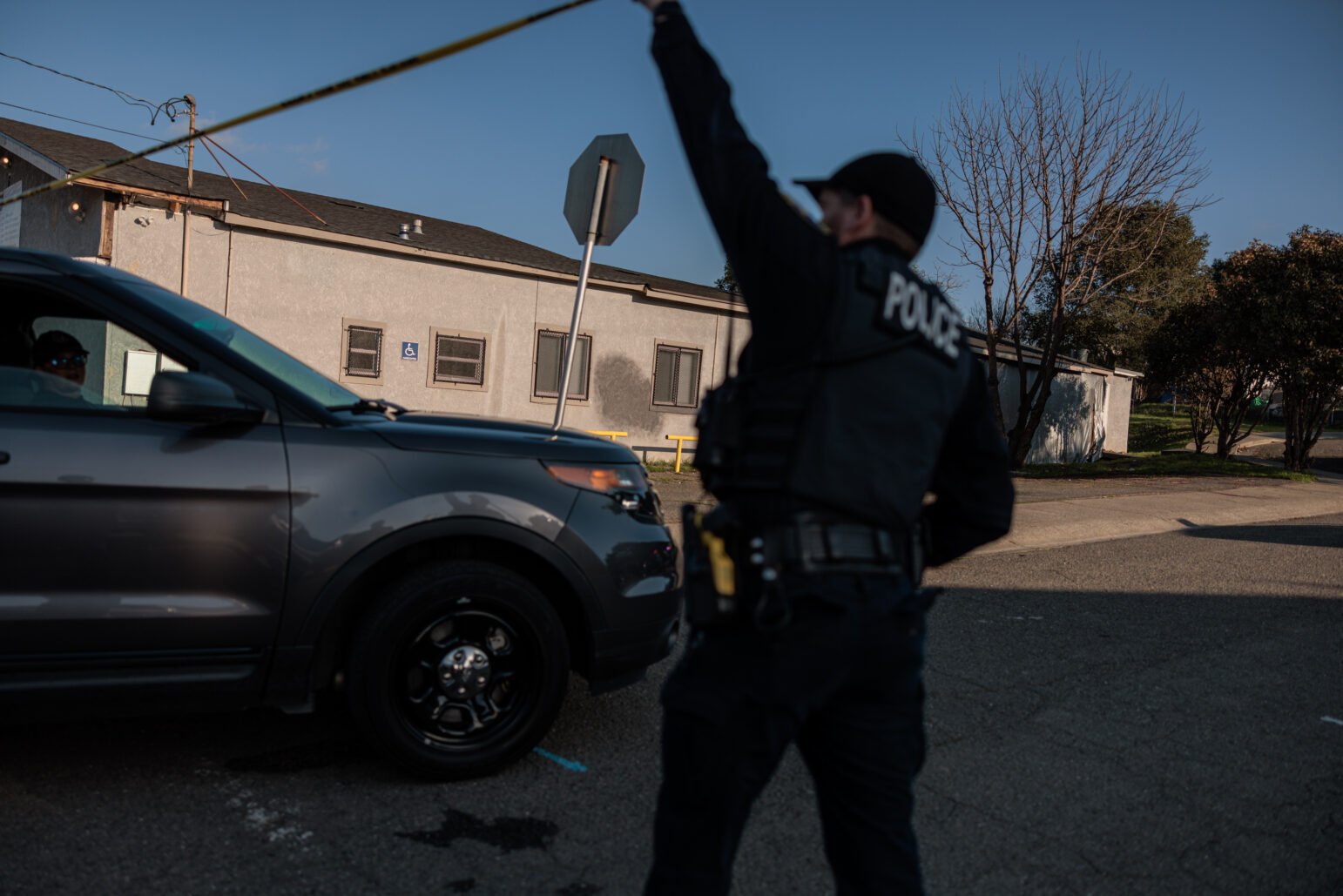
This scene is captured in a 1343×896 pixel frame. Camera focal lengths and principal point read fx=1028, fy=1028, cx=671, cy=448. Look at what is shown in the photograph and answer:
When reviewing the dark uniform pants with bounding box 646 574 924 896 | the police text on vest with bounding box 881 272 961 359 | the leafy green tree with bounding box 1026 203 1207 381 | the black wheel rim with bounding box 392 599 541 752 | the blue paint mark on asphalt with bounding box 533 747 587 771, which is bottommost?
the blue paint mark on asphalt with bounding box 533 747 587 771

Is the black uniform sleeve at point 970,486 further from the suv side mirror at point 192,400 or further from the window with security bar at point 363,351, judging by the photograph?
the window with security bar at point 363,351

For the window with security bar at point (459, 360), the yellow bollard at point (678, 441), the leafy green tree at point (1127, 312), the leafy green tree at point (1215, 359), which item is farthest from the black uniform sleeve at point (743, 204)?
the leafy green tree at point (1127, 312)

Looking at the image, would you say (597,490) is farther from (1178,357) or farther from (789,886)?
(1178,357)

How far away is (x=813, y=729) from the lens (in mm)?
1959

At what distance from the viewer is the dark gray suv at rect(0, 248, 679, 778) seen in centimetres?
324

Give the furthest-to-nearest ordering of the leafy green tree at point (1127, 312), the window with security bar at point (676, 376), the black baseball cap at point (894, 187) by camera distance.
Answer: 1. the leafy green tree at point (1127, 312)
2. the window with security bar at point (676, 376)
3. the black baseball cap at point (894, 187)

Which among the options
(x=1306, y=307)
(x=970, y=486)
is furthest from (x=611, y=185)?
(x=1306, y=307)

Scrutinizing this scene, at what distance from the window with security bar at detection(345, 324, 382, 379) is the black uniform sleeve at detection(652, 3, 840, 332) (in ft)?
47.3

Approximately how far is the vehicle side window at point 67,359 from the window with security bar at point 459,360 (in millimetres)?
12937

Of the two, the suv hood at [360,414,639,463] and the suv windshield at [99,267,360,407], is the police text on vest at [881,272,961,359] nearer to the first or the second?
the suv hood at [360,414,639,463]

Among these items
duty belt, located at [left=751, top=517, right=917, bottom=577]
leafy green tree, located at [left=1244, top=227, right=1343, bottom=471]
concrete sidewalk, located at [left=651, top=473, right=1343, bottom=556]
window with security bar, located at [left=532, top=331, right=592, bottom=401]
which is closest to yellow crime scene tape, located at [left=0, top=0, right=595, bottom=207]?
duty belt, located at [left=751, top=517, right=917, bottom=577]

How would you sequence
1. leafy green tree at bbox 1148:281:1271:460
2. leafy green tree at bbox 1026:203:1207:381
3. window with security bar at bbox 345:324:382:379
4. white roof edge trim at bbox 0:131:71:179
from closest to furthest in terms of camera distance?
1. white roof edge trim at bbox 0:131:71:179
2. window with security bar at bbox 345:324:382:379
3. leafy green tree at bbox 1148:281:1271:460
4. leafy green tree at bbox 1026:203:1207:381

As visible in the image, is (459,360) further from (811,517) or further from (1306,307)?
(1306,307)

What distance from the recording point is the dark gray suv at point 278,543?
10.6 feet
